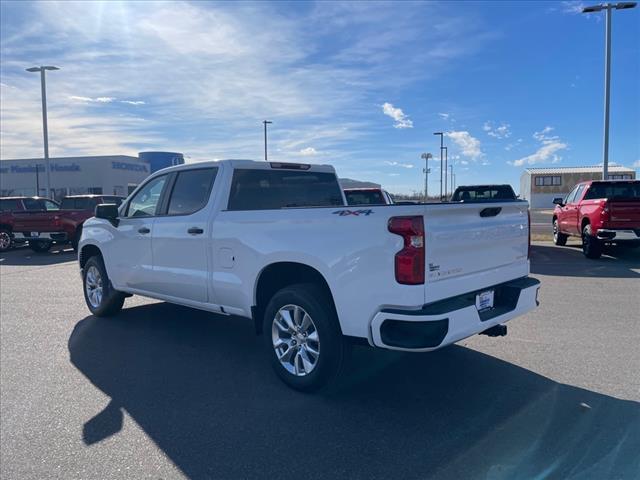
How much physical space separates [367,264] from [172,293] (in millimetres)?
2899

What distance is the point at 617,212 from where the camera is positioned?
11.2 m

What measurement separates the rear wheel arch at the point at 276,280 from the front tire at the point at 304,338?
0.50ft

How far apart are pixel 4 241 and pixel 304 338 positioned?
54.8 feet

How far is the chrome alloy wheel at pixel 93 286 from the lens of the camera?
720 cm

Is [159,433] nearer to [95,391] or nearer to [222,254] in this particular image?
[95,391]

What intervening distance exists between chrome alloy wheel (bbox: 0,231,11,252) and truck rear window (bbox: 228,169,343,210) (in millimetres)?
15221

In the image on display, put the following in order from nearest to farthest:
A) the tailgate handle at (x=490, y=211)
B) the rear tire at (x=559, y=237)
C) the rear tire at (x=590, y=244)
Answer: the tailgate handle at (x=490, y=211)
the rear tire at (x=590, y=244)
the rear tire at (x=559, y=237)

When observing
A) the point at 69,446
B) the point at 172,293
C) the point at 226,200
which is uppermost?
the point at 226,200

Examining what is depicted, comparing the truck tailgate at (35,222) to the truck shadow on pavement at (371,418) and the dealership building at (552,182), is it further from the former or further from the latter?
the dealership building at (552,182)

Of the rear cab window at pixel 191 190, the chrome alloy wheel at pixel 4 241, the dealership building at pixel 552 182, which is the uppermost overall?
the dealership building at pixel 552 182

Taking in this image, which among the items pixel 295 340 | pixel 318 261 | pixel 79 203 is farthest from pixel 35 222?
pixel 318 261

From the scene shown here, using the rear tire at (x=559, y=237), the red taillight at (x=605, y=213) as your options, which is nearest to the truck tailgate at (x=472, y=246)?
the red taillight at (x=605, y=213)

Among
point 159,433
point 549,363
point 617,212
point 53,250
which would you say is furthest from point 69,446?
point 53,250

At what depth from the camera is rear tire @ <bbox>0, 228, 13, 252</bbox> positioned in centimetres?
1727
